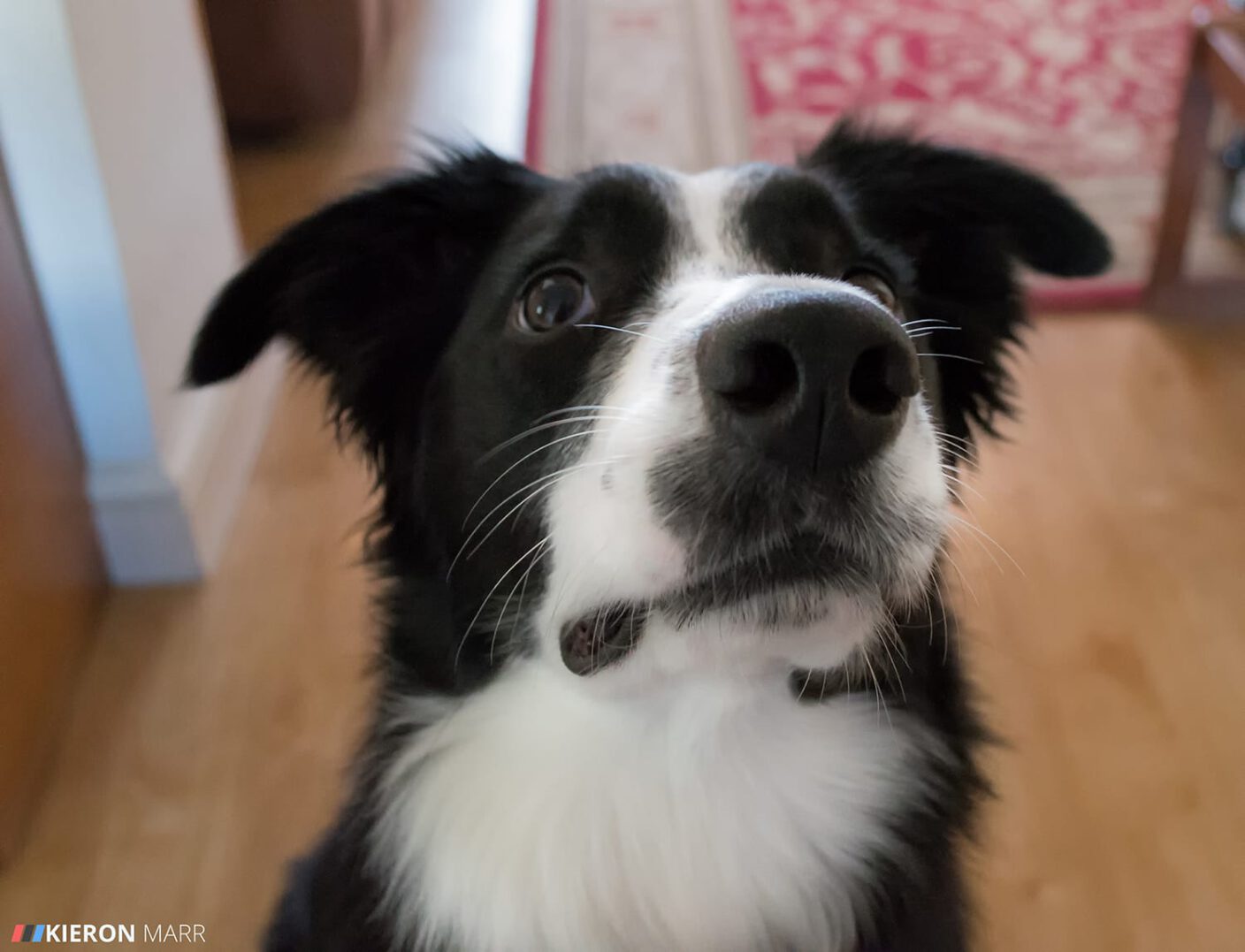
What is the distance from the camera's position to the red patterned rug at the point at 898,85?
3.44 metres

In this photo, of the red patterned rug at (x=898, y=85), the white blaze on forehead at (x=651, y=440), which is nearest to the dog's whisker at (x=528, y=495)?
the white blaze on forehead at (x=651, y=440)

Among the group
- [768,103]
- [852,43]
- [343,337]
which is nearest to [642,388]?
[343,337]

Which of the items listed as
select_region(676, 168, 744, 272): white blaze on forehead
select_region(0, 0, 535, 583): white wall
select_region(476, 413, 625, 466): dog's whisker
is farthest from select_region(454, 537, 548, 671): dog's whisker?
select_region(0, 0, 535, 583): white wall

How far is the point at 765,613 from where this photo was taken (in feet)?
3.19

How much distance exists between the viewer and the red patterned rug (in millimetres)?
3438

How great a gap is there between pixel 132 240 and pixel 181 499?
1.63 ft

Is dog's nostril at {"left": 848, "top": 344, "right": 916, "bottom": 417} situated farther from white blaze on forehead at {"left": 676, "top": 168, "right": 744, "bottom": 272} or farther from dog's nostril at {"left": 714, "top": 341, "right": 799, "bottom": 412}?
white blaze on forehead at {"left": 676, "top": 168, "right": 744, "bottom": 272}

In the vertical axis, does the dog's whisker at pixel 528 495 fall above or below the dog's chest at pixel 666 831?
above

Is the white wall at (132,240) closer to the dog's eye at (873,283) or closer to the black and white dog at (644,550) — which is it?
the black and white dog at (644,550)

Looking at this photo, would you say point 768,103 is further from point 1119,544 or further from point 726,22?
point 1119,544

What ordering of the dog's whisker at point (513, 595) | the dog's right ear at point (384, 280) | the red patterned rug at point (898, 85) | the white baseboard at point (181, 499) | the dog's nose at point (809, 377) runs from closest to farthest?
the dog's nose at point (809, 377), the dog's whisker at point (513, 595), the dog's right ear at point (384, 280), the white baseboard at point (181, 499), the red patterned rug at point (898, 85)

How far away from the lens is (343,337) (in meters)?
1.35

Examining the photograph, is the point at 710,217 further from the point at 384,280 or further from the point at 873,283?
the point at 384,280

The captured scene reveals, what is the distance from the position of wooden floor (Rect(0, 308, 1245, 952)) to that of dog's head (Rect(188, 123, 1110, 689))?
423 millimetres
